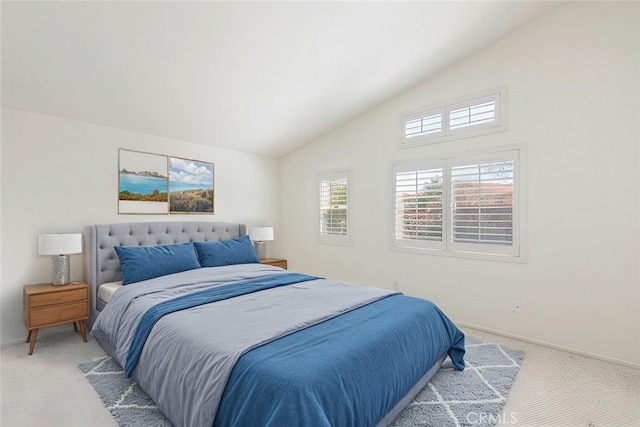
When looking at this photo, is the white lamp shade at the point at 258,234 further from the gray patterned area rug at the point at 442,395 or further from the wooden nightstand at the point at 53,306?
the gray patterned area rug at the point at 442,395

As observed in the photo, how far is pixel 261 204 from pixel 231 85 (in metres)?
2.21

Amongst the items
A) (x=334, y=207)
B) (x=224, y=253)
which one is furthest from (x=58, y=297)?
(x=334, y=207)

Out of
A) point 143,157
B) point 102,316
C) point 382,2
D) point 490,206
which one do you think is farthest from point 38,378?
point 490,206

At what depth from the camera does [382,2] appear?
8.44 ft

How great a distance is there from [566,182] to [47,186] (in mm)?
4841

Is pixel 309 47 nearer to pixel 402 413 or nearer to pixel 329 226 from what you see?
pixel 329 226

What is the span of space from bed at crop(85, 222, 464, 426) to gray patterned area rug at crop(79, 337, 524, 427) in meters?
0.10

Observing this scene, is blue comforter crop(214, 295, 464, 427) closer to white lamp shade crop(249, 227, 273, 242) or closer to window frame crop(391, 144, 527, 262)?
window frame crop(391, 144, 527, 262)

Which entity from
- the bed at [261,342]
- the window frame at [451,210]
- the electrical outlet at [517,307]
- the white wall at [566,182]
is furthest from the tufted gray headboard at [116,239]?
the electrical outlet at [517,307]

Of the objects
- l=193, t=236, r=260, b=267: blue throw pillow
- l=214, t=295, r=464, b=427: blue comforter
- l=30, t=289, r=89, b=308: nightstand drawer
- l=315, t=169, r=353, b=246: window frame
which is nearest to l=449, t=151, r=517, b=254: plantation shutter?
l=315, t=169, r=353, b=246: window frame

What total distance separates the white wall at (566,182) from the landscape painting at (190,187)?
2774 mm

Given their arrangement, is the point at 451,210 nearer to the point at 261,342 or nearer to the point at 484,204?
the point at 484,204

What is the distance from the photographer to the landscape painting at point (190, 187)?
4.06 m

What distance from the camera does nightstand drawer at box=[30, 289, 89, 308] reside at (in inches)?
109
